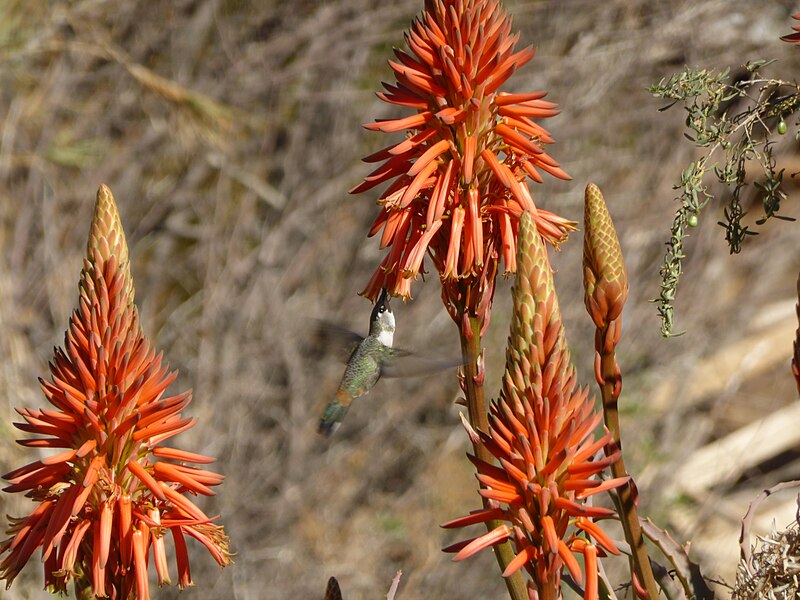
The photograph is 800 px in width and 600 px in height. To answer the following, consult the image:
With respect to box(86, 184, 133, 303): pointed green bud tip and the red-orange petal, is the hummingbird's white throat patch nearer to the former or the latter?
box(86, 184, 133, 303): pointed green bud tip

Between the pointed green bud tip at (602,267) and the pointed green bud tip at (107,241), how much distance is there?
77 centimetres

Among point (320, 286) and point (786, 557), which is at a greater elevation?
point (320, 286)

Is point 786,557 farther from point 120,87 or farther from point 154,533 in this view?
point 120,87

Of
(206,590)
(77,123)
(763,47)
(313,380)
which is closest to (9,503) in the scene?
(206,590)

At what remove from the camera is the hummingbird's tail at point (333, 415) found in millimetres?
2725

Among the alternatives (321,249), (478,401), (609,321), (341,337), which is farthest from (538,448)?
(321,249)

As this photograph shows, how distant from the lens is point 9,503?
426cm

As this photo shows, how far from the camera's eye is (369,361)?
8.48 feet

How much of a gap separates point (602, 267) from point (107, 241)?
2.76 ft

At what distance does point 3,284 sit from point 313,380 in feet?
6.88

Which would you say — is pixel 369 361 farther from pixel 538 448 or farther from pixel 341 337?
pixel 538 448

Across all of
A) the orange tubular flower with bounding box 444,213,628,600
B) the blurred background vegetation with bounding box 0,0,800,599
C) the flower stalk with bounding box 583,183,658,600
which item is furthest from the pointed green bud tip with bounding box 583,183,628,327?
the blurred background vegetation with bounding box 0,0,800,599

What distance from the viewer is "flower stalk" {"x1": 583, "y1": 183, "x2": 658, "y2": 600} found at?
1.62 m

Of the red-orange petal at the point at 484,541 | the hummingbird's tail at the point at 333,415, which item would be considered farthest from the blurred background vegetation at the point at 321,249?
the red-orange petal at the point at 484,541
